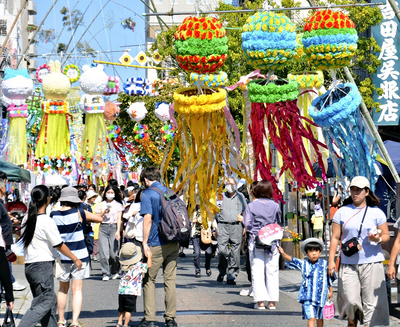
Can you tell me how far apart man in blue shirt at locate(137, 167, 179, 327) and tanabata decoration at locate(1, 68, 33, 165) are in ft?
33.0

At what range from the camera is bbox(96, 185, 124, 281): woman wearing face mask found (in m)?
13.4

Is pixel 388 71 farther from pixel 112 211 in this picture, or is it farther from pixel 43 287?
pixel 43 287

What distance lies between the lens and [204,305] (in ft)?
33.8

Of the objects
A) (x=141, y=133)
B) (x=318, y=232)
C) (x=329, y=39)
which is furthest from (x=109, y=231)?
(x=141, y=133)

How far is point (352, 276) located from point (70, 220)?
3.23 m

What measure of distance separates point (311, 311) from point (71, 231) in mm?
2835

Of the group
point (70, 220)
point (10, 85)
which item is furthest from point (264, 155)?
point (10, 85)

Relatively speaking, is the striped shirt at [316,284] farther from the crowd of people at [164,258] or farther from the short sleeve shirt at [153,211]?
the short sleeve shirt at [153,211]

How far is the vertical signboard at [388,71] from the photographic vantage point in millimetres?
21188

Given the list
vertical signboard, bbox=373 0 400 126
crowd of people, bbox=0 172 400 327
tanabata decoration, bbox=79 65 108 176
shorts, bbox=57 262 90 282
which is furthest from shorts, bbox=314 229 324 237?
shorts, bbox=57 262 90 282

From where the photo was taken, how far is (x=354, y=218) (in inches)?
290

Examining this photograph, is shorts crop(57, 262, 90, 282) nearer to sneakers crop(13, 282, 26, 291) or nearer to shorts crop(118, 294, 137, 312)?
shorts crop(118, 294, 137, 312)

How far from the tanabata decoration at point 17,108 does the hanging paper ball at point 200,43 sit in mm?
9418

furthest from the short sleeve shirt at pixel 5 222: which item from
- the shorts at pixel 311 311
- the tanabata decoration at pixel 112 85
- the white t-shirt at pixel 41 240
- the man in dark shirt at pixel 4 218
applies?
the tanabata decoration at pixel 112 85
